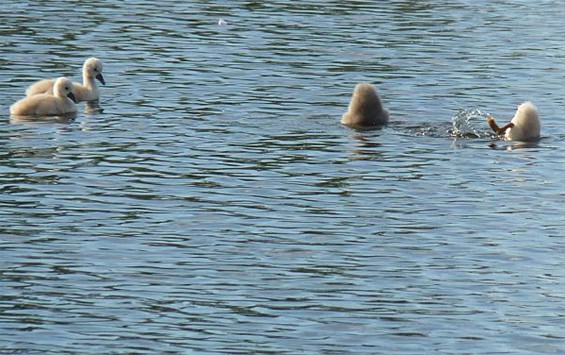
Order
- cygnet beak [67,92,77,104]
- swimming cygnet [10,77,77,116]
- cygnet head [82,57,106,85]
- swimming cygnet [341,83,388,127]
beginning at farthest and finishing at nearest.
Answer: cygnet head [82,57,106,85], cygnet beak [67,92,77,104], swimming cygnet [10,77,77,116], swimming cygnet [341,83,388,127]

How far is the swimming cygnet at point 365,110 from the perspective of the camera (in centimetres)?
2103

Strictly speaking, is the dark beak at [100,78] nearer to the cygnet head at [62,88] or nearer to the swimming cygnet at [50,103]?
the swimming cygnet at [50,103]

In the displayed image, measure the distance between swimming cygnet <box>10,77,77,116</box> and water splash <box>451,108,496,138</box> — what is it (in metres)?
5.26

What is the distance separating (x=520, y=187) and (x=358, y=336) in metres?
6.01

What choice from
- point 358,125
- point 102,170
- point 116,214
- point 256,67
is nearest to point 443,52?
point 256,67

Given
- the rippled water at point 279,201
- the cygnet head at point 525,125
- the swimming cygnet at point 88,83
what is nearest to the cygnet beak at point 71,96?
the swimming cygnet at point 88,83

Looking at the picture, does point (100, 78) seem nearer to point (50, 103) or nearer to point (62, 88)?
point (62, 88)

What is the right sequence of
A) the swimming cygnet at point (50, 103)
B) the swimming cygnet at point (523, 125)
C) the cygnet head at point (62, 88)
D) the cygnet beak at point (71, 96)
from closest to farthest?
the swimming cygnet at point (523, 125) < the swimming cygnet at point (50, 103) < the cygnet head at point (62, 88) < the cygnet beak at point (71, 96)

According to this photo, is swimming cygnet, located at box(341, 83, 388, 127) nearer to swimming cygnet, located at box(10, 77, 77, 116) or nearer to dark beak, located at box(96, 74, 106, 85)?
swimming cygnet, located at box(10, 77, 77, 116)

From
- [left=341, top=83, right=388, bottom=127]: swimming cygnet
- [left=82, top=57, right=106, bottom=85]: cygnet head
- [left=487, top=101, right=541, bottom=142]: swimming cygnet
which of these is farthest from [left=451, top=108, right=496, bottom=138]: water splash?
[left=82, top=57, right=106, bottom=85]: cygnet head

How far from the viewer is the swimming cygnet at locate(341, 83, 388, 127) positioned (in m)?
21.0

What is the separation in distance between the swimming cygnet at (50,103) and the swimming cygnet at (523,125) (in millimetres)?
5815

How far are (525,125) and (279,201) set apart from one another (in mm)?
4999

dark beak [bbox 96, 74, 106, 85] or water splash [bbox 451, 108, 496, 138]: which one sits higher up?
dark beak [bbox 96, 74, 106, 85]
